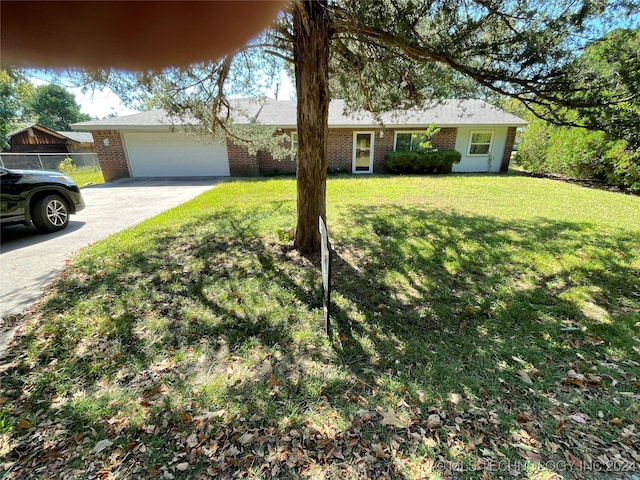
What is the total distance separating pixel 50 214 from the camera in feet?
19.0

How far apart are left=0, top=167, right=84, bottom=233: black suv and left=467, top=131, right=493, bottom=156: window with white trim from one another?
15.3 metres

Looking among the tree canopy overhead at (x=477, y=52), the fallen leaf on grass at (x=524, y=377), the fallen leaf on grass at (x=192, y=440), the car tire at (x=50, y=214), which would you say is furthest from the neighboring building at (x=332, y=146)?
the fallen leaf on grass at (x=192, y=440)

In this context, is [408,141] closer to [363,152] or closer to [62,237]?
[363,152]

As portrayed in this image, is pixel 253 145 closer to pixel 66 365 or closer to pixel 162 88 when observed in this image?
pixel 162 88

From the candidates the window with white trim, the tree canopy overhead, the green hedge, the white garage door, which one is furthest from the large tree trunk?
the window with white trim

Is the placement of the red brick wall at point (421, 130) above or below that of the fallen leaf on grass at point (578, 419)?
above

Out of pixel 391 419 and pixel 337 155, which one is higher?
pixel 337 155

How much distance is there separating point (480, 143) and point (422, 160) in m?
3.36

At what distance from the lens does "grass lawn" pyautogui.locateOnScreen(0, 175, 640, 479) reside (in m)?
1.93

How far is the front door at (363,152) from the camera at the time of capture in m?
14.0

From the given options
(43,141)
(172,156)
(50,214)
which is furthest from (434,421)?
(43,141)

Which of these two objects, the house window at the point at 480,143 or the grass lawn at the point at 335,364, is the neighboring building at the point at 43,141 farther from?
the house window at the point at 480,143

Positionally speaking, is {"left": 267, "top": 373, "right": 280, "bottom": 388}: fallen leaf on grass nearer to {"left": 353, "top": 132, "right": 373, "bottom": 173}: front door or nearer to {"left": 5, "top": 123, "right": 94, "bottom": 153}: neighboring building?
{"left": 353, "top": 132, "right": 373, "bottom": 173}: front door

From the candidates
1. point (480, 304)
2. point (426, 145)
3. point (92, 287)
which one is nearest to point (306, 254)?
point (480, 304)
